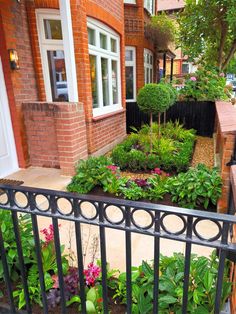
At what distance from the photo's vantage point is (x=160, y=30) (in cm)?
926

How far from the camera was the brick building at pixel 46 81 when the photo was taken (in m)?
3.92

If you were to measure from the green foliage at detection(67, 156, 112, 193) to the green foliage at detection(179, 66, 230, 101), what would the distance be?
5449 millimetres

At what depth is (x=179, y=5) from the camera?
23.7 meters

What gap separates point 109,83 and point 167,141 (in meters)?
2.09

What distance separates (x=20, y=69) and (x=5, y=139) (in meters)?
1.23

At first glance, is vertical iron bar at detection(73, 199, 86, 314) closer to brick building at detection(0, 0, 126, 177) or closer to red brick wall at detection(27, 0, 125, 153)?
brick building at detection(0, 0, 126, 177)

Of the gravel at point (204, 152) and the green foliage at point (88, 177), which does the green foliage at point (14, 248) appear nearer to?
the green foliage at point (88, 177)

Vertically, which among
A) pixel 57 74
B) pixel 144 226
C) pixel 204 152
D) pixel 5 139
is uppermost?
pixel 57 74

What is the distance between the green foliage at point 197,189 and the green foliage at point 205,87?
521 centimetres

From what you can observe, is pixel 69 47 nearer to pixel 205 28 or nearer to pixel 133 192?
pixel 133 192

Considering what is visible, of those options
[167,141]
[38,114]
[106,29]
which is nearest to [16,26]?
[38,114]

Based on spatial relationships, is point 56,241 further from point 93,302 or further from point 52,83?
point 52,83

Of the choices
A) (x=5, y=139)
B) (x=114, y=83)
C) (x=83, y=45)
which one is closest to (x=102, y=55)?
(x=114, y=83)

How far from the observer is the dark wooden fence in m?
7.54
